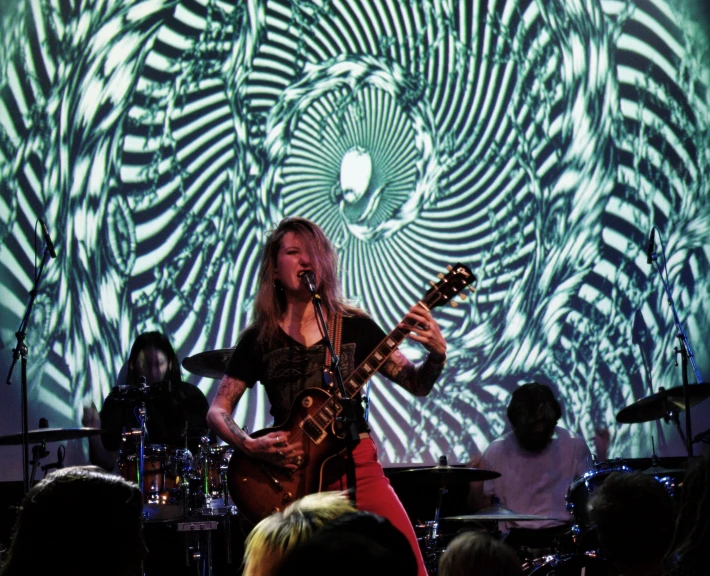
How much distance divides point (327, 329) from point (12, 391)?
366 centimetres

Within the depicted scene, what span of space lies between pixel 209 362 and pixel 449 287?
8.40 ft

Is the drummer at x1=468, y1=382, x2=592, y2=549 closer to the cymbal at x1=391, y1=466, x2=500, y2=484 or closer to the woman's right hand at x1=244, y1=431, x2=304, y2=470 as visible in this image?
the cymbal at x1=391, y1=466, x2=500, y2=484

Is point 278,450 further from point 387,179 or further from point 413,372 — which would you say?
point 387,179

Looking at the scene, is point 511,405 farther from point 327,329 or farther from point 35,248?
point 35,248

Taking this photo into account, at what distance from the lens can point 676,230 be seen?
22.3 feet

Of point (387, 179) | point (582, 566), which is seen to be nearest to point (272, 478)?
point (582, 566)

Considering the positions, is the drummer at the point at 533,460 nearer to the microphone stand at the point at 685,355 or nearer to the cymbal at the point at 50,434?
the microphone stand at the point at 685,355

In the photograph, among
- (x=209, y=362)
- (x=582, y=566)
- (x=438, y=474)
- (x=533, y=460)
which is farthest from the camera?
(x=533, y=460)

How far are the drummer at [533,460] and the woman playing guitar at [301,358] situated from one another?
2.50 meters

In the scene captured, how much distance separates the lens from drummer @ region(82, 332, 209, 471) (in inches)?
240

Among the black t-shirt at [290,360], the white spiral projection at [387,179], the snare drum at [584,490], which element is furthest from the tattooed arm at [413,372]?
the white spiral projection at [387,179]

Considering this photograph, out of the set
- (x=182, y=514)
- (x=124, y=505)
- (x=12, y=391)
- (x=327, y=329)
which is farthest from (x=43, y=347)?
(x=124, y=505)

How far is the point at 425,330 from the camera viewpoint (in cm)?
354

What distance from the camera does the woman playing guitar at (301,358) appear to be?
3.50 m
